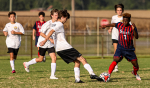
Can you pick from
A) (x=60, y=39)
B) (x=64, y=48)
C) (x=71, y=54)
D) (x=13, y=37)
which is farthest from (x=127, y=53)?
(x=13, y=37)

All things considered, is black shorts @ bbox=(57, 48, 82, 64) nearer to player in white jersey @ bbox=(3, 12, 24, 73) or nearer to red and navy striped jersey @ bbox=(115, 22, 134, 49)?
red and navy striped jersey @ bbox=(115, 22, 134, 49)

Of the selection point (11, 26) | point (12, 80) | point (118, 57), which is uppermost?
point (11, 26)

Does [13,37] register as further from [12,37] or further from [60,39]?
[60,39]

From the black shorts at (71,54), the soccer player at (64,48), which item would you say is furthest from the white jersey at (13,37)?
the black shorts at (71,54)

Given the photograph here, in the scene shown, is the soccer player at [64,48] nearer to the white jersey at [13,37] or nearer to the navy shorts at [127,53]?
the navy shorts at [127,53]

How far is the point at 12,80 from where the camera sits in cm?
777

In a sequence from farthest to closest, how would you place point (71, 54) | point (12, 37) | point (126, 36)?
point (12, 37) → point (126, 36) → point (71, 54)

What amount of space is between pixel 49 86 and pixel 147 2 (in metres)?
65.2

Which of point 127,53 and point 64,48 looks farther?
point 127,53

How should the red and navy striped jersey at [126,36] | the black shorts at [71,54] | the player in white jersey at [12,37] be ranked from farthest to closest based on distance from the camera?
1. the player in white jersey at [12,37]
2. the red and navy striped jersey at [126,36]
3. the black shorts at [71,54]

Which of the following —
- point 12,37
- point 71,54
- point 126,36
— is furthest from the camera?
point 12,37

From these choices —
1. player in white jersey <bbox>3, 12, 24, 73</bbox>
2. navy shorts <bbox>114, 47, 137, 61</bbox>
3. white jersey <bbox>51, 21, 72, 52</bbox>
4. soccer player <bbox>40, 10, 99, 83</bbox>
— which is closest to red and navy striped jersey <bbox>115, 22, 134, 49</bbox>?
navy shorts <bbox>114, 47, 137, 61</bbox>

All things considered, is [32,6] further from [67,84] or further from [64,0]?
[67,84]

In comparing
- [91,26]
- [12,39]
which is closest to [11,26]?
[12,39]
